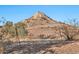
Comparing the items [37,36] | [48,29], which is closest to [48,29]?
[48,29]

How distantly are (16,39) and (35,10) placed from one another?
12.3 inches

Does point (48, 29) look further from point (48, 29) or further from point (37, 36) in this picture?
point (37, 36)

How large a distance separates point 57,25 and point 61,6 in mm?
175

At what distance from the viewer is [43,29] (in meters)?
2.39

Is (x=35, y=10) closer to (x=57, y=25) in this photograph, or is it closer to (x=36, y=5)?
(x=36, y=5)

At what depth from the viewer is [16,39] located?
94.1 inches

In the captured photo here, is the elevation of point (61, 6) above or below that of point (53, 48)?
above
